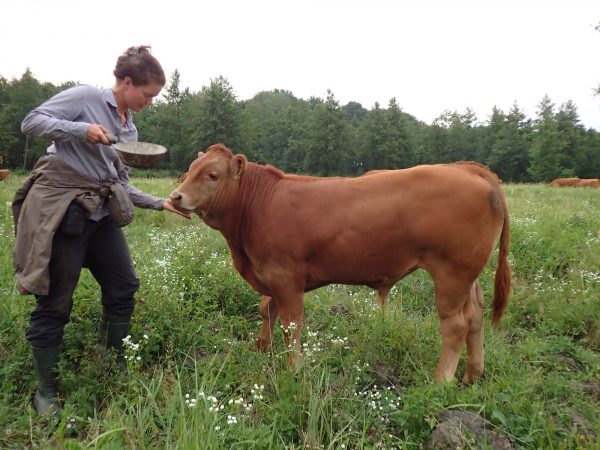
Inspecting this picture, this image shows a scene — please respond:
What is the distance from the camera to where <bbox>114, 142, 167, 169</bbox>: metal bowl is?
10.7 feet

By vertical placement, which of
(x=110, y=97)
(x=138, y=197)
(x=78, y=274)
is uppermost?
(x=110, y=97)

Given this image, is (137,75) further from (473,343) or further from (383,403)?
(473,343)

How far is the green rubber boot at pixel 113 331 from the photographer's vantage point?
143 inches

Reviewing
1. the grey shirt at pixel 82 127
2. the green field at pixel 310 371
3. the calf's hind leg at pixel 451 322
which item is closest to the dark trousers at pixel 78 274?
the grey shirt at pixel 82 127

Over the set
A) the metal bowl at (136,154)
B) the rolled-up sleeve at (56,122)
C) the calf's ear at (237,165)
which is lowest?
the calf's ear at (237,165)

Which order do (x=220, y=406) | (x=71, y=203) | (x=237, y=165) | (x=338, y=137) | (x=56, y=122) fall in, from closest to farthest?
(x=220, y=406)
(x=56, y=122)
(x=71, y=203)
(x=237, y=165)
(x=338, y=137)

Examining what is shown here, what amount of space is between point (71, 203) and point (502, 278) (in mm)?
3597

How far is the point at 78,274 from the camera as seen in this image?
3.18 meters

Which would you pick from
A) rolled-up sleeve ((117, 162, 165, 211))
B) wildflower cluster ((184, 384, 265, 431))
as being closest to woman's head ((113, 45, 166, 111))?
rolled-up sleeve ((117, 162, 165, 211))

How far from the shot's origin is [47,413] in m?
2.93

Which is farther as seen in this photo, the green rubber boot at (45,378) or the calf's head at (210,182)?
the calf's head at (210,182)

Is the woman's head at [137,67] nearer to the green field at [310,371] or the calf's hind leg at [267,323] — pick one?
the green field at [310,371]

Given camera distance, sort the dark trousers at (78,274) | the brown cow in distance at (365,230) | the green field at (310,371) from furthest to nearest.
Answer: the brown cow in distance at (365,230), the dark trousers at (78,274), the green field at (310,371)

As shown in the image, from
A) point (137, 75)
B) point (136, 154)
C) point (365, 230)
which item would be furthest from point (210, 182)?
point (365, 230)
